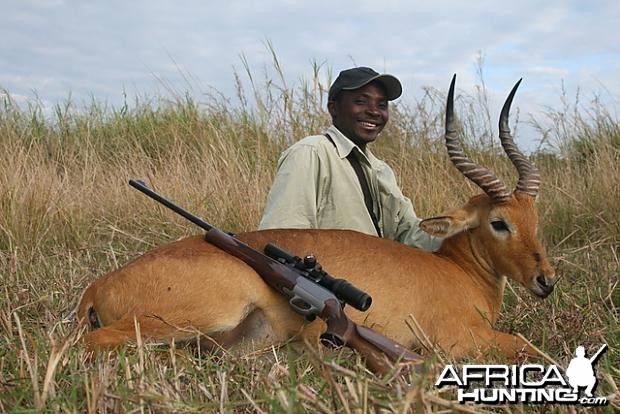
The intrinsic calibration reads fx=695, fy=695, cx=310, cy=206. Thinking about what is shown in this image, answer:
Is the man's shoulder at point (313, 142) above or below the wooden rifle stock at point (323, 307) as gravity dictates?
above

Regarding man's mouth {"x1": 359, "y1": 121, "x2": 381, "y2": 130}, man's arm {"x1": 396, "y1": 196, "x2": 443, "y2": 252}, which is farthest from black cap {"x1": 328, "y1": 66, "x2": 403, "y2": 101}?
man's arm {"x1": 396, "y1": 196, "x2": 443, "y2": 252}

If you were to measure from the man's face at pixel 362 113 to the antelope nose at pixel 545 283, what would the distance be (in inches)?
74.0

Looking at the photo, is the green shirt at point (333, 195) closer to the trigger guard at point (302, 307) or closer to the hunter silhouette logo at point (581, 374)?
the trigger guard at point (302, 307)

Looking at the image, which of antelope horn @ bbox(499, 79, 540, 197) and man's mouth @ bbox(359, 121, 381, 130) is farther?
man's mouth @ bbox(359, 121, 381, 130)

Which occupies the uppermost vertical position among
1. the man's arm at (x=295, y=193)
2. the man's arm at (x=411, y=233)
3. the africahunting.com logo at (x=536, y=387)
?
the man's arm at (x=295, y=193)

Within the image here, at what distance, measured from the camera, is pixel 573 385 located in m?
2.56

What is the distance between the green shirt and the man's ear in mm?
546

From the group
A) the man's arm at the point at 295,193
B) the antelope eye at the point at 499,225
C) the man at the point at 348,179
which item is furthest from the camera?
the man at the point at 348,179

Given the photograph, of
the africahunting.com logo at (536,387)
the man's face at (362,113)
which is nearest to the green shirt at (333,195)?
the man's face at (362,113)

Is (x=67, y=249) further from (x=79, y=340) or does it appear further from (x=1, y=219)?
(x=79, y=340)

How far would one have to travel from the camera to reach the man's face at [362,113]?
17.6 feet

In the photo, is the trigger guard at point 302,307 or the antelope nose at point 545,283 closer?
the trigger guard at point 302,307

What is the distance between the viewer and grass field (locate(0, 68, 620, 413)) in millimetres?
2381

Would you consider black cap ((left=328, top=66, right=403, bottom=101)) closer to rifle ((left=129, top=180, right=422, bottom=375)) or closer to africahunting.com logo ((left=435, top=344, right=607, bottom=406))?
rifle ((left=129, top=180, right=422, bottom=375))
